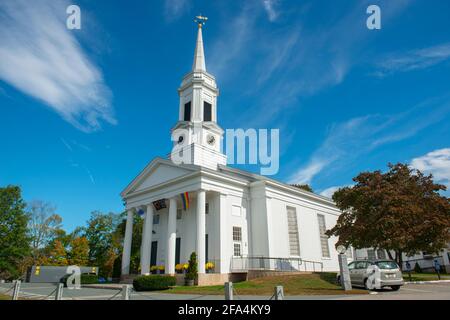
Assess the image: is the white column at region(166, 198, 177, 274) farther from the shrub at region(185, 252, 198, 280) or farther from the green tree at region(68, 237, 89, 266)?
the green tree at region(68, 237, 89, 266)

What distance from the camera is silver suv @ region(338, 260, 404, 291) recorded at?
16.0 m

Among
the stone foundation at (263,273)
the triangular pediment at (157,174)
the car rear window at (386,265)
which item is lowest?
the stone foundation at (263,273)

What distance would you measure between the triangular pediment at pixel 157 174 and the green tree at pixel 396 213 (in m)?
13.4

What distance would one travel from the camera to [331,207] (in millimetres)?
36969

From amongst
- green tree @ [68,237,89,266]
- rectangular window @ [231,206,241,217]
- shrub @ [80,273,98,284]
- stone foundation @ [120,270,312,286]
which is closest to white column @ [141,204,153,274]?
shrub @ [80,273,98,284]

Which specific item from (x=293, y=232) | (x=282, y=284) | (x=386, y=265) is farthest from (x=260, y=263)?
Answer: (x=386, y=265)

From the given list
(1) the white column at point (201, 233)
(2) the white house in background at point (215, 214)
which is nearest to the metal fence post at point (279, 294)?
(2) the white house in background at point (215, 214)

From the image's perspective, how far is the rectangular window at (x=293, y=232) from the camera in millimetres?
29266

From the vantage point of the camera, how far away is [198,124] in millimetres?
33719

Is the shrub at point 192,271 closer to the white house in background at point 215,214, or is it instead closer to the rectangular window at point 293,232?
the white house in background at point 215,214

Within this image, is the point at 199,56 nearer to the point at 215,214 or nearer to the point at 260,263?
the point at 215,214

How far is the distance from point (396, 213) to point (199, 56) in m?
28.4

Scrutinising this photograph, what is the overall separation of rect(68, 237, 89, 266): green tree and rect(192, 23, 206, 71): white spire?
32810mm
